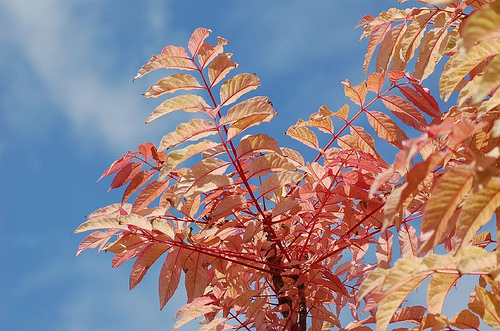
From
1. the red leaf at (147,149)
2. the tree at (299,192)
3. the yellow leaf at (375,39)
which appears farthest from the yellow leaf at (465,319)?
the red leaf at (147,149)

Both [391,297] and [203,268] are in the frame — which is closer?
[391,297]

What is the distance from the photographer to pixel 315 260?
1.90m

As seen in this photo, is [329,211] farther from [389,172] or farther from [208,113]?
[389,172]

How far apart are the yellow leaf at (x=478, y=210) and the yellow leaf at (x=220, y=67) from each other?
2.85ft

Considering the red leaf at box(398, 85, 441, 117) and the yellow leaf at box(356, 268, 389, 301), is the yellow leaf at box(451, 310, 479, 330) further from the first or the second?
the red leaf at box(398, 85, 441, 117)

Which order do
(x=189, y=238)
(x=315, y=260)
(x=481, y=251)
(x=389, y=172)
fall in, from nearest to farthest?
1. (x=389, y=172)
2. (x=481, y=251)
3. (x=189, y=238)
4. (x=315, y=260)

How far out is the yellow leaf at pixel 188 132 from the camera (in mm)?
1561

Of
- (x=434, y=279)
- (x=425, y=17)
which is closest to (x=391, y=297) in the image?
(x=434, y=279)

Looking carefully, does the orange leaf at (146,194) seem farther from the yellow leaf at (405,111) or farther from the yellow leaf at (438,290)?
the yellow leaf at (438,290)

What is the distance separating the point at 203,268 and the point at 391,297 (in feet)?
2.73

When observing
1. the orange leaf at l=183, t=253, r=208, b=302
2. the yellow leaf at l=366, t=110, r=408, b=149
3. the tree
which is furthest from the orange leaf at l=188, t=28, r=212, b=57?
the orange leaf at l=183, t=253, r=208, b=302

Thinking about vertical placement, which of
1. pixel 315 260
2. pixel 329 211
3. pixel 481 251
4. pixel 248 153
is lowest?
pixel 481 251

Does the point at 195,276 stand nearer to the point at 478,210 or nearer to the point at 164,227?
the point at 164,227

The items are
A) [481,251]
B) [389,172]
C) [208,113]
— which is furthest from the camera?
[208,113]
